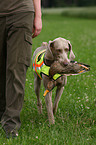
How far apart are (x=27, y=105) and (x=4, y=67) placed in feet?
4.28

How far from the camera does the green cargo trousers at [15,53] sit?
11.8ft

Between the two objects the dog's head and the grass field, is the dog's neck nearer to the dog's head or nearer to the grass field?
the dog's head

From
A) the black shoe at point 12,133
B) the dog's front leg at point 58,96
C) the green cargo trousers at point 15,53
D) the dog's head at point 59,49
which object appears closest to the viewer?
the green cargo trousers at point 15,53

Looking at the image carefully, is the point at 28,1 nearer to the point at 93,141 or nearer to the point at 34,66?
the point at 34,66

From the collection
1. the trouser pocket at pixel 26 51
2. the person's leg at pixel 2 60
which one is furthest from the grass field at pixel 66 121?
the trouser pocket at pixel 26 51

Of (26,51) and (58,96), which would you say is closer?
(26,51)

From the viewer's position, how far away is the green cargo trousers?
3.60 m

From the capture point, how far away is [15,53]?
3664 mm

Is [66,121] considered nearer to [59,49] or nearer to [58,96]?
[58,96]

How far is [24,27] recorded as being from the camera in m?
3.63

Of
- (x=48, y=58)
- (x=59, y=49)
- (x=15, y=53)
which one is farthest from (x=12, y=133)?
(x=59, y=49)

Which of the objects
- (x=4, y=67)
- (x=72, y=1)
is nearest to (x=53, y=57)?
(x=4, y=67)

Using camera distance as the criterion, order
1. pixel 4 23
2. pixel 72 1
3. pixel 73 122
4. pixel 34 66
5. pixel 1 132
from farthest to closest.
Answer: pixel 72 1, pixel 34 66, pixel 73 122, pixel 1 132, pixel 4 23

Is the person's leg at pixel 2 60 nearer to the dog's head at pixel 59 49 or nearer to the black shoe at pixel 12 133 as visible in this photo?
the black shoe at pixel 12 133
